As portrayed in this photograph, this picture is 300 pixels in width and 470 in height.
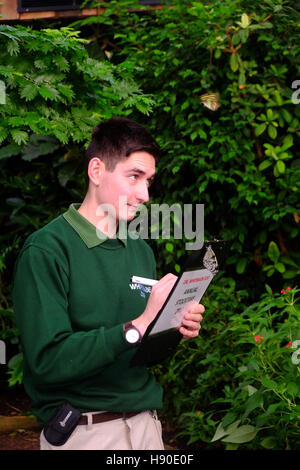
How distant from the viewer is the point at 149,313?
1.48 metres

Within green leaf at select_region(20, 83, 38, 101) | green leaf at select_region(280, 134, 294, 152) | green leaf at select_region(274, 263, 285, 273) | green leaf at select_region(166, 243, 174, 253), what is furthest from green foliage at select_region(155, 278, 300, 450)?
green leaf at select_region(20, 83, 38, 101)

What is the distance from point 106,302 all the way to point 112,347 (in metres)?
0.21

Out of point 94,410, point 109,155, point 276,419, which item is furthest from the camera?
point 276,419

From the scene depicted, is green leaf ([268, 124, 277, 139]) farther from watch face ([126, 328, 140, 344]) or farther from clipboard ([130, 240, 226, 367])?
watch face ([126, 328, 140, 344])

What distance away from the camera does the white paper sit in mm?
1442

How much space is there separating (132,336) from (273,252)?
2.54m

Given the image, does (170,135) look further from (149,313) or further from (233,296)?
(149,313)

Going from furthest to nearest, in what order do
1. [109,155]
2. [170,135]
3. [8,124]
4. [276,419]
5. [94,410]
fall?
1. [170,135]
2. [276,419]
3. [8,124]
4. [109,155]
5. [94,410]

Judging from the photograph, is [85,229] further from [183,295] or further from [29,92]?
[29,92]

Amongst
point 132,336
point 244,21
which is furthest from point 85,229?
point 244,21

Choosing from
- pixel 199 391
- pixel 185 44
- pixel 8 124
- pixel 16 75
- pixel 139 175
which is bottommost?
pixel 199 391

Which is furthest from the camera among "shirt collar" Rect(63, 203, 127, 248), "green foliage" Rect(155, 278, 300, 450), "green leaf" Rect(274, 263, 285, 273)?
"green leaf" Rect(274, 263, 285, 273)

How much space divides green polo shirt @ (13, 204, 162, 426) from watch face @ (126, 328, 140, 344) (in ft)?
0.05

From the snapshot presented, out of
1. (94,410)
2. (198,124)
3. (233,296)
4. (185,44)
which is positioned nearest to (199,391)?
(233,296)
